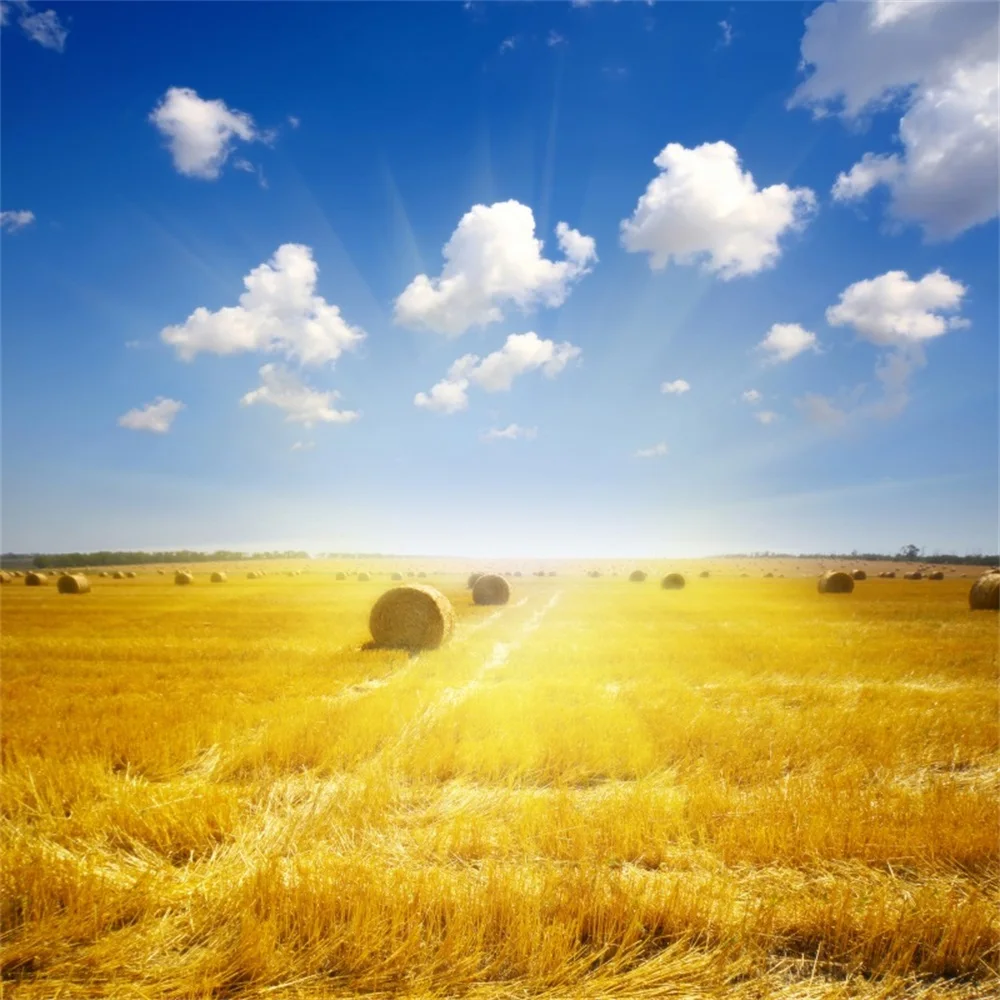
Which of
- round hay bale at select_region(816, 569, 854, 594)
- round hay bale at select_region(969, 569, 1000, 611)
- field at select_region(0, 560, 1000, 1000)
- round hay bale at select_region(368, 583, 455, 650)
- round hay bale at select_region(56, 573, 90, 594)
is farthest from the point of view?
round hay bale at select_region(56, 573, 90, 594)

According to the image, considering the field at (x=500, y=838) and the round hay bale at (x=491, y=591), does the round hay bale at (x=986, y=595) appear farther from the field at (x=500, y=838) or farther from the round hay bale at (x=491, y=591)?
the round hay bale at (x=491, y=591)

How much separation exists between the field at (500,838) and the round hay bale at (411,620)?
4.94 m

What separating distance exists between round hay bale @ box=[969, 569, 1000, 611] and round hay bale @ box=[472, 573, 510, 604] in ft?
72.5

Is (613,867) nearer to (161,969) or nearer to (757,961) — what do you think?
(757,961)

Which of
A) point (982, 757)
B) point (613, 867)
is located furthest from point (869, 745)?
point (613, 867)

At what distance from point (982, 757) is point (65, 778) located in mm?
10573

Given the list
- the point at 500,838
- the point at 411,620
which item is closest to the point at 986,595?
the point at 411,620

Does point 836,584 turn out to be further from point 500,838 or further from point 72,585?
point 72,585

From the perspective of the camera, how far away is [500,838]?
15.5 ft

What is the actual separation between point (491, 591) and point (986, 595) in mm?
23650

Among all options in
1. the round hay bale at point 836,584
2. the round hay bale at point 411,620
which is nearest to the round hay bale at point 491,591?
the round hay bale at point 411,620

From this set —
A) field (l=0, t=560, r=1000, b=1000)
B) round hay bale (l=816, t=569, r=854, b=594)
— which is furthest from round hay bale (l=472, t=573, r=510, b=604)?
round hay bale (l=816, t=569, r=854, b=594)

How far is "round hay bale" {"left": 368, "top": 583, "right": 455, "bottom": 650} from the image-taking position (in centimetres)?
1588

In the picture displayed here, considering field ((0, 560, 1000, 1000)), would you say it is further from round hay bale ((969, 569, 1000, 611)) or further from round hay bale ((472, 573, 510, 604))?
round hay bale ((472, 573, 510, 604))
